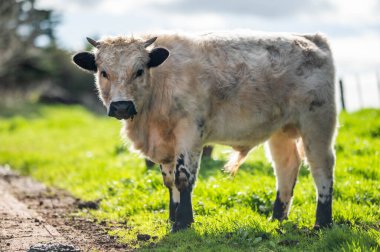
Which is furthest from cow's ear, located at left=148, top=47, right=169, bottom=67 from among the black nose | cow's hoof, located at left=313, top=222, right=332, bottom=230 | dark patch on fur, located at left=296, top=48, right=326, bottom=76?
cow's hoof, located at left=313, top=222, right=332, bottom=230

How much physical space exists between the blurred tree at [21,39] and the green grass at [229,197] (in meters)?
12.6

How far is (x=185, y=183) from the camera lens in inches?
325

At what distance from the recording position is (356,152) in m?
13.3

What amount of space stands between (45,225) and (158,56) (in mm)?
3026

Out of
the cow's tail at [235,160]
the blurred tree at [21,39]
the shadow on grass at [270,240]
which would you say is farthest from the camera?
the blurred tree at [21,39]

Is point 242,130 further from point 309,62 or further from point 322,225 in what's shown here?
point 322,225

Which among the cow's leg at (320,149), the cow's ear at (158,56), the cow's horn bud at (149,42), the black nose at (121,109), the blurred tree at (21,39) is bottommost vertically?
the blurred tree at (21,39)

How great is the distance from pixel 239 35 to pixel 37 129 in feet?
63.9

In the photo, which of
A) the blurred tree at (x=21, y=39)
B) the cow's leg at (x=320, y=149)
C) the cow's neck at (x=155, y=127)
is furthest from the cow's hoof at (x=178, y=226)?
the blurred tree at (x=21, y=39)

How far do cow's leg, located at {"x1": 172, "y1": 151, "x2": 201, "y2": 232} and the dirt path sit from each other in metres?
0.84

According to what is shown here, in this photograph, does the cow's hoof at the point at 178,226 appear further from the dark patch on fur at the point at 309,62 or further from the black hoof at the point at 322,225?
the dark patch on fur at the point at 309,62

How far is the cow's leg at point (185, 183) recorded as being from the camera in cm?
821

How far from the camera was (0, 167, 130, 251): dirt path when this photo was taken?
25.8ft

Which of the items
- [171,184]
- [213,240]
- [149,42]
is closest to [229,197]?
[171,184]
